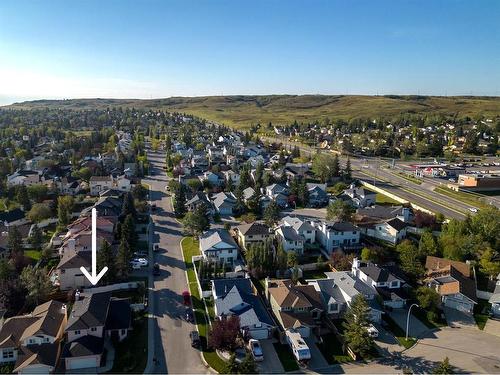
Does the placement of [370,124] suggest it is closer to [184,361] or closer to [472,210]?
[472,210]

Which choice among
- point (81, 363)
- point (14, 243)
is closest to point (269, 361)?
point (81, 363)

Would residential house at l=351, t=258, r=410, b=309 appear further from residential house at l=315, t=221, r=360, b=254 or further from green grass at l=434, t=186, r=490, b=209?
green grass at l=434, t=186, r=490, b=209

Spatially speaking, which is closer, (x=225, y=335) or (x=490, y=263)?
(x=225, y=335)

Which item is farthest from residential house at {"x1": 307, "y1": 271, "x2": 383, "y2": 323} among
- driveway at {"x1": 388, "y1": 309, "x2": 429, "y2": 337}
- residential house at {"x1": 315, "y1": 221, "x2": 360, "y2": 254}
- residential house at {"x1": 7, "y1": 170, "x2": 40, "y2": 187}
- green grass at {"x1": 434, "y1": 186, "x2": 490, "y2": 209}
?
residential house at {"x1": 7, "y1": 170, "x2": 40, "y2": 187}

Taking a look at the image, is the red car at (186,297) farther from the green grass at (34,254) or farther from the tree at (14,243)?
the tree at (14,243)

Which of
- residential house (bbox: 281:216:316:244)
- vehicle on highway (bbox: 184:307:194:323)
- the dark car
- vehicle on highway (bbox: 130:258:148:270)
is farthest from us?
residential house (bbox: 281:216:316:244)

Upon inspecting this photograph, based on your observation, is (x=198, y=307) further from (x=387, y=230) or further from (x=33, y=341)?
(x=387, y=230)

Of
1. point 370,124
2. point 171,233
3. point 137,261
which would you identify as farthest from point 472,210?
point 370,124
